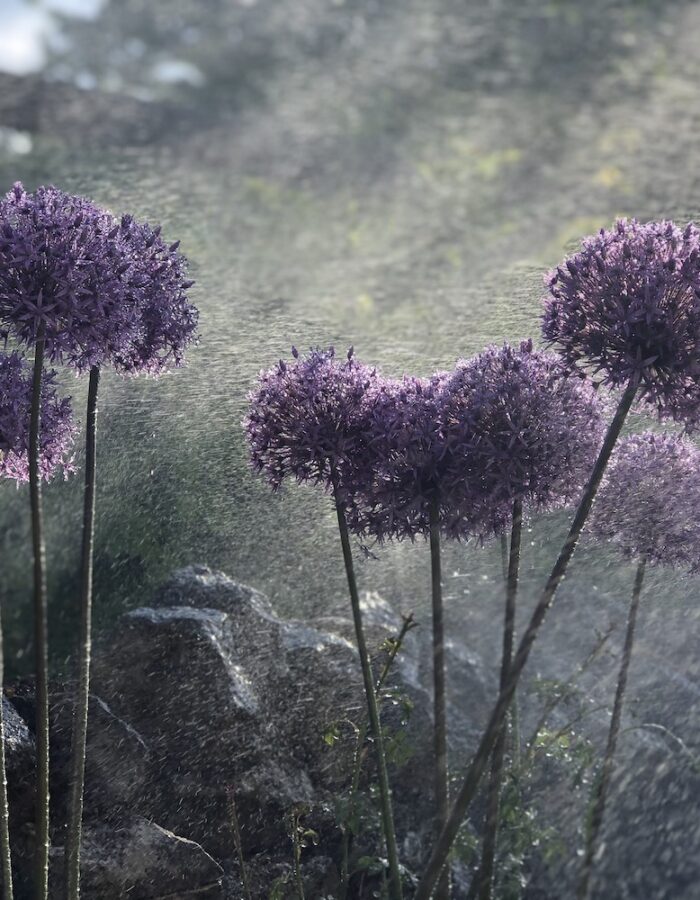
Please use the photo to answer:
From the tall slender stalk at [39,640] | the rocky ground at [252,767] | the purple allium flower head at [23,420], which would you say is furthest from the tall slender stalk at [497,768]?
the purple allium flower head at [23,420]

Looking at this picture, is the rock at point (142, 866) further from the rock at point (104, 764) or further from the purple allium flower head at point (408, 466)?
the purple allium flower head at point (408, 466)

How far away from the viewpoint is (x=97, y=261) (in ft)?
9.95

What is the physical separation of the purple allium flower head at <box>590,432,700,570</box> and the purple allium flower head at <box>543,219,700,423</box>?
0.64 meters

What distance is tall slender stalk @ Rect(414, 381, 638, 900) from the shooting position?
2.85 m

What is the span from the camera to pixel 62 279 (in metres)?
2.96

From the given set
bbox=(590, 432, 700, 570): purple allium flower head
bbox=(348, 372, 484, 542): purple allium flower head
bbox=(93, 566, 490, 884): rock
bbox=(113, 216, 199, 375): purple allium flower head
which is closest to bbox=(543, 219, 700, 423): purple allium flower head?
bbox=(348, 372, 484, 542): purple allium flower head

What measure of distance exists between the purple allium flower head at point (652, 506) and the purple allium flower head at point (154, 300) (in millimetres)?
1587

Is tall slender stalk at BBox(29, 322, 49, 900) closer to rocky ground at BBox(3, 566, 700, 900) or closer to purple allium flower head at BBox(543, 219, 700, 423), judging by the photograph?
rocky ground at BBox(3, 566, 700, 900)

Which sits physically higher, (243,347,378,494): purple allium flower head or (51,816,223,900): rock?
(243,347,378,494): purple allium flower head

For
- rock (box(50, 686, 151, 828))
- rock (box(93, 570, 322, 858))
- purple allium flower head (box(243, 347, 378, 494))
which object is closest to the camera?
purple allium flower head (box(243, 347, 378, 494))

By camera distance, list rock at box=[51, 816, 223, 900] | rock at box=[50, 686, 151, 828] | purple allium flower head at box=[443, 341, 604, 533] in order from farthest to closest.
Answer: rock at box=[50, 686, 151, 828]
rock at box=[51, 816, 223, 900]
purple allium flower head at box=[443, 341, 604, 533]

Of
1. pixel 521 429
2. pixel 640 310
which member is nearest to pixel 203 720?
pixel 521 429

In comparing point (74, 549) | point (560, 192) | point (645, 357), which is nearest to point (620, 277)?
point (645, 357)

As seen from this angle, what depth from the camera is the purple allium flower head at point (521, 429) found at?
3.20m
